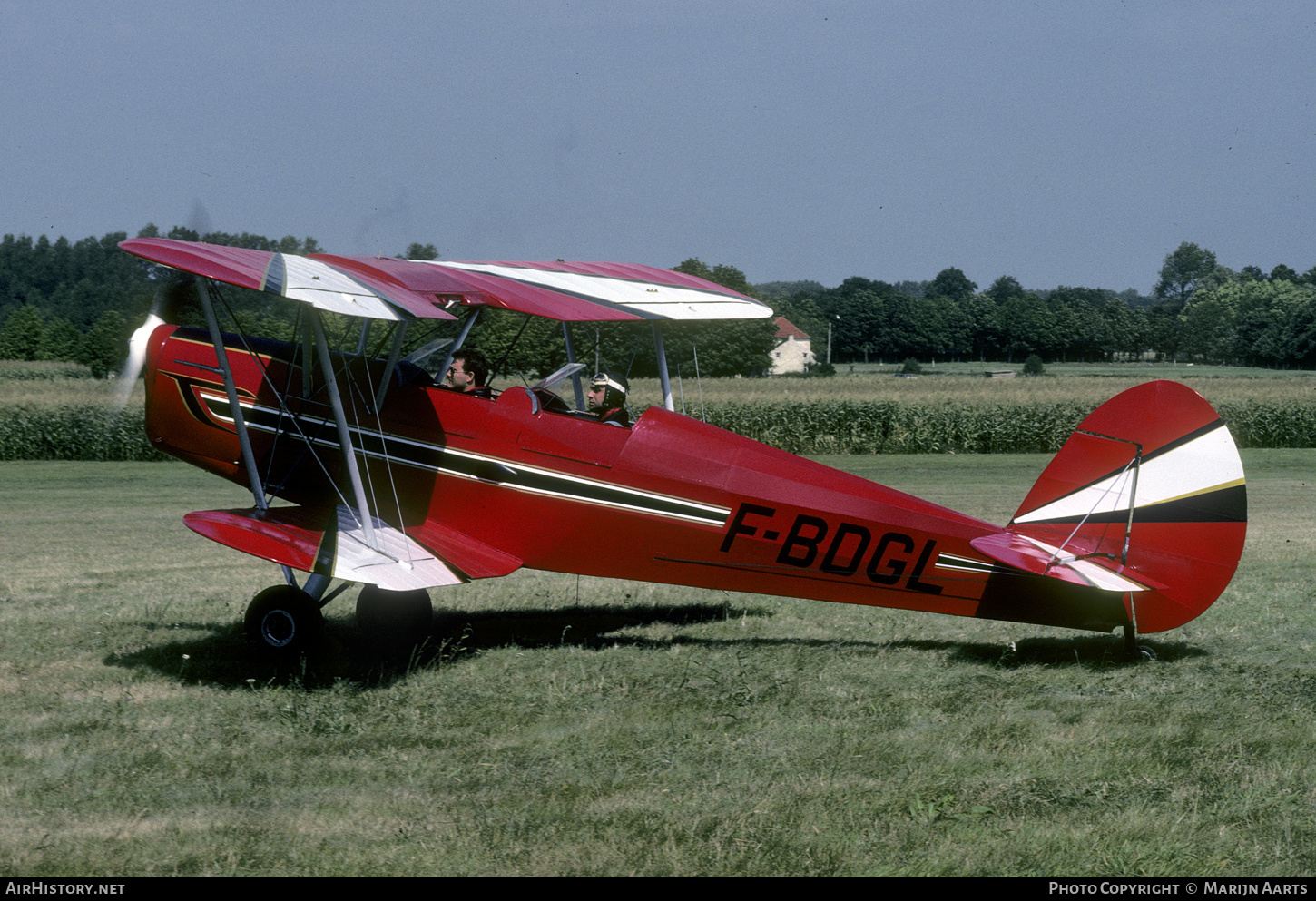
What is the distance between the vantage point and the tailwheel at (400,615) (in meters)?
7.25

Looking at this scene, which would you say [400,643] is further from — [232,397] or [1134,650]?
[1134,650]

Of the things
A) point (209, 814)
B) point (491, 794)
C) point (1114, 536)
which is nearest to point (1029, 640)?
point (1114, 536)

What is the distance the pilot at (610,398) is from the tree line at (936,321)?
908mm

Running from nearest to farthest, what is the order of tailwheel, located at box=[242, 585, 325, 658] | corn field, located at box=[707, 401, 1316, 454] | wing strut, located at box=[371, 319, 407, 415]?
1. tailwheel, located at box=[242, 585, 325, 658]
2. wing strut, located at box=[371, 319, 407, 415]
3. corn field, located at box=[707, 401, 1316, 454]

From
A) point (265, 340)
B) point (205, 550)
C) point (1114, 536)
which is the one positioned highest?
point (265, 340)

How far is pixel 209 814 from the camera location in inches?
173

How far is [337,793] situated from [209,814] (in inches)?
19.7

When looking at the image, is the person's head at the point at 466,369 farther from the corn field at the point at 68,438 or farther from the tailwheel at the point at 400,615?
the corn field at the point at 68,438

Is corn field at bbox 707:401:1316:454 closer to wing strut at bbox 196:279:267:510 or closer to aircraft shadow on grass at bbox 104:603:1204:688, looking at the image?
aircraft shadow on grass at bbox 104:603:1204:688

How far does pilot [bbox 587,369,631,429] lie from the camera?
7156mm

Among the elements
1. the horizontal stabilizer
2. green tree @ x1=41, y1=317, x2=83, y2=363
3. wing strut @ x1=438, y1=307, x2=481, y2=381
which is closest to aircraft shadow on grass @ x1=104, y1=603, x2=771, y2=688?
wing strut @ x1=438, y1=307, x2=481, y2=381

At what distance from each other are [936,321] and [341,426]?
421 ft

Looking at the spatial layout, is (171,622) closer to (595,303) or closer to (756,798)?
(595,303)

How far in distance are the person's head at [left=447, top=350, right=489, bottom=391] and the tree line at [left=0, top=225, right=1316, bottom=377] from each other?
91 cm
